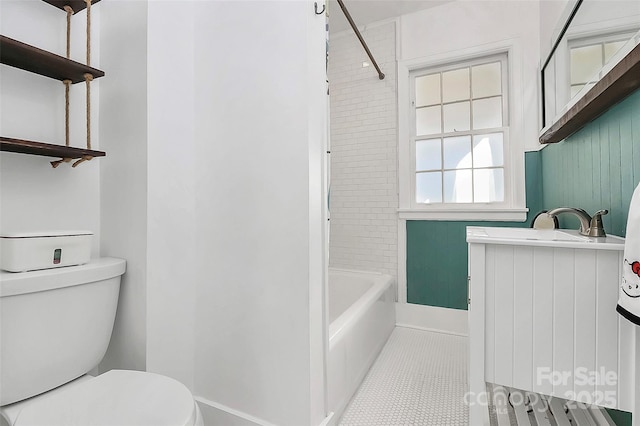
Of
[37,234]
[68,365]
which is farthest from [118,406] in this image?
[37,234]

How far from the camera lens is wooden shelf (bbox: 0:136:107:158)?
1.01 metres

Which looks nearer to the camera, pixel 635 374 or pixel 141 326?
pixel 635 374

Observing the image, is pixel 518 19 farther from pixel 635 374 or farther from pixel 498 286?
pixel 635 374

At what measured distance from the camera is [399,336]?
2.49 m

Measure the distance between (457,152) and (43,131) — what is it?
2.57 m

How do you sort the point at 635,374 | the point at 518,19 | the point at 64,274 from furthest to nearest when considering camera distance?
the point at 518,19 < the point at 64,274 < the point at 635,374

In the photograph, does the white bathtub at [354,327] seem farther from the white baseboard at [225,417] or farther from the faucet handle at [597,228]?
the faucet handle at [597,228]

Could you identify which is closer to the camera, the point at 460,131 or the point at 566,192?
the point at 566,192

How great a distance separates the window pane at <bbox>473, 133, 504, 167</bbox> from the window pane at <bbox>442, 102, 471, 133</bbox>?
14cm

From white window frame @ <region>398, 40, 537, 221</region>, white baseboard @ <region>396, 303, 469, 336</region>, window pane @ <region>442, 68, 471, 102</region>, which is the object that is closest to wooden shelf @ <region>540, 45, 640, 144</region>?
white window frame @ <region>398, 40, 537, 221</region>

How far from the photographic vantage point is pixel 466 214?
2.48 metres

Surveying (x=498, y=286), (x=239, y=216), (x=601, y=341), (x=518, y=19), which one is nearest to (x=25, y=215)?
(x=239, y=216)

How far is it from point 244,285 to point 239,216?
289mm

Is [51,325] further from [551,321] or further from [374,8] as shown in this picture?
[374,8]
